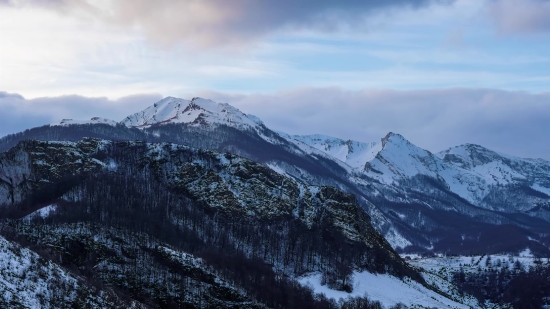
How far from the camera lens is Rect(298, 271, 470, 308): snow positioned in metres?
175

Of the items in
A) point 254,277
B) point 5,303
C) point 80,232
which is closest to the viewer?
point 5,303

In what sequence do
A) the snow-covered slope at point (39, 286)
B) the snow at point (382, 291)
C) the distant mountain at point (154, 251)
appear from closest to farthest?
the snow-covered slope at point (39, 286)
the distant mountain at point (154, 251)
the snow at point (382, 291)

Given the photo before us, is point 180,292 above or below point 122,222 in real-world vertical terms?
below

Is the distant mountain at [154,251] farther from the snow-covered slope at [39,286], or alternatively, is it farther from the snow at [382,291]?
the snow-covered slope at [39,286]

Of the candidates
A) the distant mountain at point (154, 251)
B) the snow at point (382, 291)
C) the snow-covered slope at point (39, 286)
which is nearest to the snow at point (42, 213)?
the distant mountain at point (154, 251)

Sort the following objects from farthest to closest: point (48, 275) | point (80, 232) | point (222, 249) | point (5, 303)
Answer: point (222, 249) → point (80, 232) → point (48, 275) → point (5, 303)

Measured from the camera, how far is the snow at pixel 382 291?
575ft

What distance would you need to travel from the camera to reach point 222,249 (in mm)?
186250

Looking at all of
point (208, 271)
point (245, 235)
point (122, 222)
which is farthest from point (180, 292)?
point (245, 235)

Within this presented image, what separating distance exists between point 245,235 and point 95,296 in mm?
84134

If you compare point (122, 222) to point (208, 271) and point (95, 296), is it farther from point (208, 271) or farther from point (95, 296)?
point (95, 296)

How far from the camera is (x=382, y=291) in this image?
18438 centimetres

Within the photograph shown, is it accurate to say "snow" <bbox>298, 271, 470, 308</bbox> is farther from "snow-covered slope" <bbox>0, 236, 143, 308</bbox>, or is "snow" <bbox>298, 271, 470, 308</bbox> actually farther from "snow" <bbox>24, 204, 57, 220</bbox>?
"snow" <bbox>24, 204, 57, 220</bbox>

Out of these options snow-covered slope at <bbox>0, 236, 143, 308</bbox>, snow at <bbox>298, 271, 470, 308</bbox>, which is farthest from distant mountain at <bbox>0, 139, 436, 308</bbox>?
snow-covered slope at <bbox>0, 236, 143, 308</bbox>
